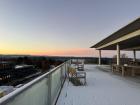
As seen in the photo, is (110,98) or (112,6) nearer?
(110,98)

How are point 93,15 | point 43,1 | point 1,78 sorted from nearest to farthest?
point 43,1 < point 1,78 < point 93,15

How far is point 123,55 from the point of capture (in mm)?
40188

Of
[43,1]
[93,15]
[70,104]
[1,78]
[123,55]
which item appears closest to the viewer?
[70,104]

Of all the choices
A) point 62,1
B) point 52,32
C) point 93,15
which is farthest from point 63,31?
point 62,1

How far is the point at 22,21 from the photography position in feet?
78.8

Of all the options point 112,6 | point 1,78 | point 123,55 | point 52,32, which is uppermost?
point 112,6

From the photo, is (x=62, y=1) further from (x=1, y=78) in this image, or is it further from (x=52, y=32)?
(x=1, y=78)

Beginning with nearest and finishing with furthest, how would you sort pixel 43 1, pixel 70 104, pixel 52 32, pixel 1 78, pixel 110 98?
1. pixel 70 104
2. pixel 110 98
3. pixel 43 1
4. pixel 1 78
5. pixel 52 32

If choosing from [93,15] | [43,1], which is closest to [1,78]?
[43,1]

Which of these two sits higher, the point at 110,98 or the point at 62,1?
the point at 62,1

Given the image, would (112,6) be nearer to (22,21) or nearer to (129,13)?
(129,13)

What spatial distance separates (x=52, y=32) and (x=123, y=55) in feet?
61.6

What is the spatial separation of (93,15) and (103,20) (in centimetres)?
140

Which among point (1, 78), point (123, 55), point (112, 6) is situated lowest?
point (1, 78)
